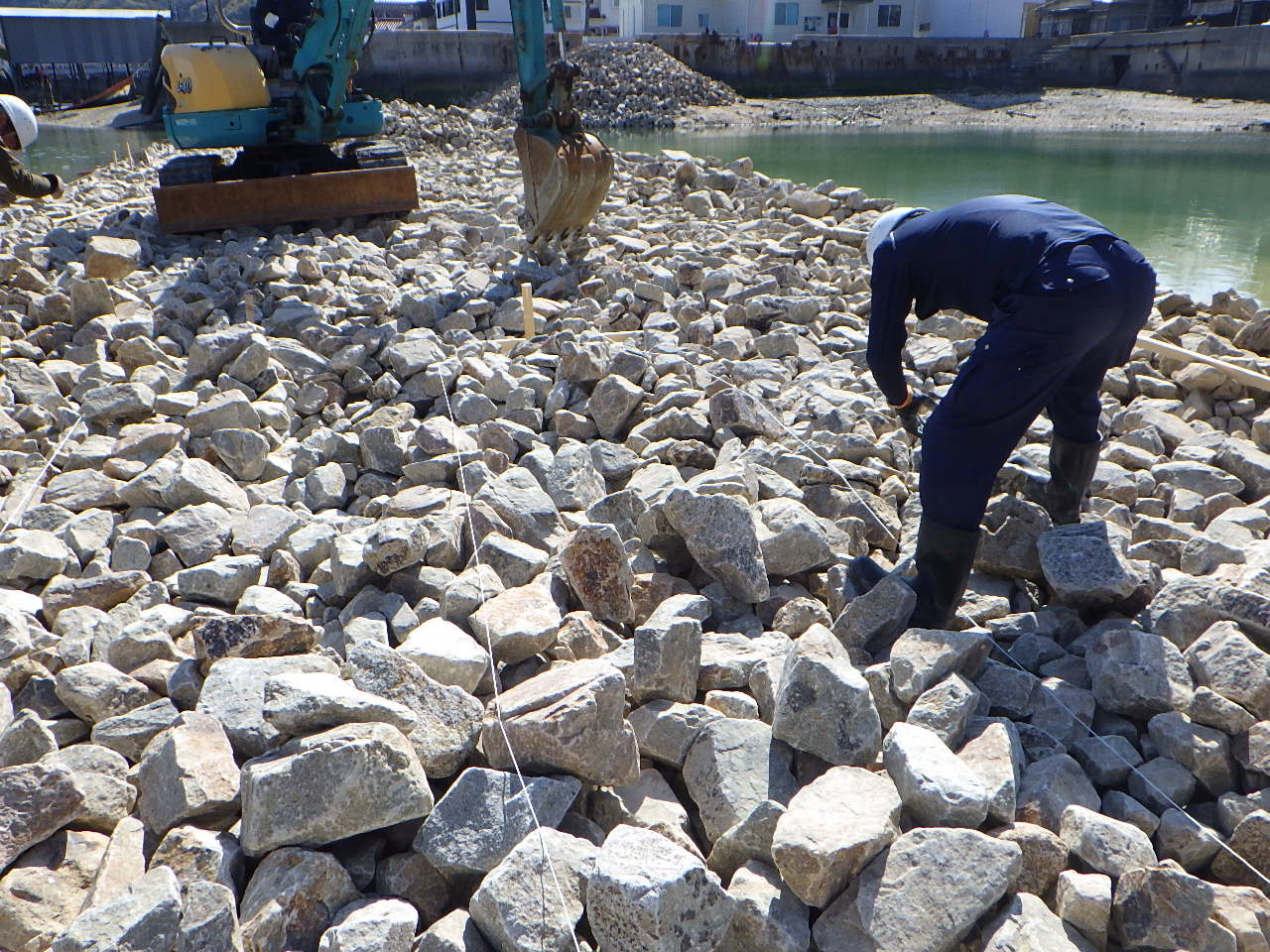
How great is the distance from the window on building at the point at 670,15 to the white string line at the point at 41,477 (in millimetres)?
43425

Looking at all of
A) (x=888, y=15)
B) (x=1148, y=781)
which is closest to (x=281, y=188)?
(x=1148, y=781)

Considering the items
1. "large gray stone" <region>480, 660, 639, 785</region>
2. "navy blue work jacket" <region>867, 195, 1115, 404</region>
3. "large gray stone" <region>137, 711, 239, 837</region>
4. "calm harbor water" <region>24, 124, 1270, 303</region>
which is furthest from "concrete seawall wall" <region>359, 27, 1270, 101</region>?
"large gray stone" <region>480, 660, 639, 785</region>

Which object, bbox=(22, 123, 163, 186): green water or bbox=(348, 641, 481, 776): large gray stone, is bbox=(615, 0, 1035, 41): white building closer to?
bbox=(22, 123, 163, 186): green water

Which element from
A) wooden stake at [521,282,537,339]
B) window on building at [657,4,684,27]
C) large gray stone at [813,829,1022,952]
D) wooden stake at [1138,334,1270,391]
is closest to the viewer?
large gray stone at [813,829,1022,952]

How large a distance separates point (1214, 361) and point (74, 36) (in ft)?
130

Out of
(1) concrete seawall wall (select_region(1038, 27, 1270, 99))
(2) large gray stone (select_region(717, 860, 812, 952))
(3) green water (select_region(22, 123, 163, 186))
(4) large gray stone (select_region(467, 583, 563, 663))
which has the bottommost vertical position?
(2) large gray stone (select_region(717, 860, 812, 952))

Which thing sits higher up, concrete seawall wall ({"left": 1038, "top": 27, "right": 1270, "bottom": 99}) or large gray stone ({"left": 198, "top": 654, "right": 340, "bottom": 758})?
concrete seawall wall ({"left": 1038, "top": 27, "right": 1270, "bottom": 99})

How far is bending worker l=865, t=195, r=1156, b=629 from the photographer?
2.62m

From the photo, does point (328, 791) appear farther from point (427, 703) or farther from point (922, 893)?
point (922, 893)

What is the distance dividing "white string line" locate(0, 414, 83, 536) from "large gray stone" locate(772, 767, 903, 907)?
2.90m

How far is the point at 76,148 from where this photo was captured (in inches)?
832

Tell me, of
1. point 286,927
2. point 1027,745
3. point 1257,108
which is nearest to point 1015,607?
point 1027,745

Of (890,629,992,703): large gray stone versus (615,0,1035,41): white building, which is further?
(615,0,1035,41): white building

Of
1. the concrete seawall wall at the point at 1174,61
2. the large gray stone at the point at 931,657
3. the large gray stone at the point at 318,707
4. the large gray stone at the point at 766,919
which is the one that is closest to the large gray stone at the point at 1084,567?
the large gray stone at the point at 931,657
